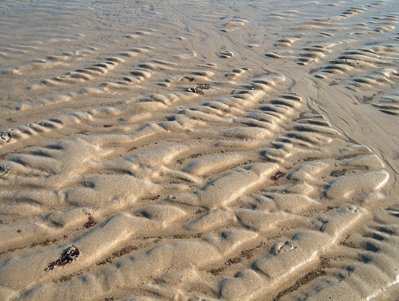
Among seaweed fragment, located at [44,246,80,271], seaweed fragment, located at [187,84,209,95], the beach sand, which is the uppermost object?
seaweed fragment, located at [187,84,209,95]

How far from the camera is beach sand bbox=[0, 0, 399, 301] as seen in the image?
1.88 m

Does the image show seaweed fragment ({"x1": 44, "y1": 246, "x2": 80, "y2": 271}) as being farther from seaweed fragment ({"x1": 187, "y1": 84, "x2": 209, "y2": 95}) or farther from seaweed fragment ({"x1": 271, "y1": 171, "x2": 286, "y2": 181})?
seaweed fragment ({"x1": 187, "y1": 84, "x2": 209, "y2": 95})

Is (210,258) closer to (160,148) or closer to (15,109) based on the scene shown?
(160,148)

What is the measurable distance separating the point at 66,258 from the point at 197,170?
123 cm

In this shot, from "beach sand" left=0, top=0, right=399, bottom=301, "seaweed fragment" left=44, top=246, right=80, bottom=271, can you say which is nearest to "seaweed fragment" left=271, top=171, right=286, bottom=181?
"beach sand" left=0, top=0, right=399, bottom=301

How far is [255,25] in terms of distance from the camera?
22.3 ft

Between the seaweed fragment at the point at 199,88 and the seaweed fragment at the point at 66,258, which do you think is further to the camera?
the seaweed fragment at the point at 199,88

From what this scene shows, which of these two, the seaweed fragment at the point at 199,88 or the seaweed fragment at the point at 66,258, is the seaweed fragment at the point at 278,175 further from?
the seaweed fragment at the point at 199,88

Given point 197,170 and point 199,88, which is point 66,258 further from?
point 199,88

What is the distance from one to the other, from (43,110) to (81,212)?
187 centimetres

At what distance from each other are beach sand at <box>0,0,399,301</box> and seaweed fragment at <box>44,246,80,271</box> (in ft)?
0.04

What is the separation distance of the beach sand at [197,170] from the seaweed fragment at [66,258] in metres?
0.01

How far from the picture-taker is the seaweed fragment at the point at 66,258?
1.90 meters

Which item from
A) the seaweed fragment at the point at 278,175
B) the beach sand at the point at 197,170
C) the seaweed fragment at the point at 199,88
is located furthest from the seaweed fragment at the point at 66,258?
the seaweed fragment at the point at 199,88
